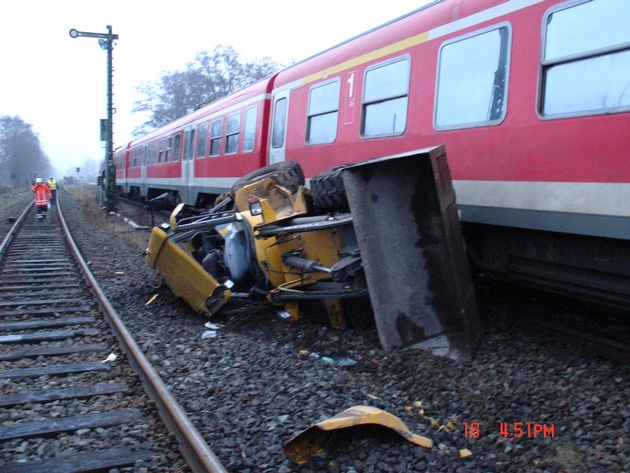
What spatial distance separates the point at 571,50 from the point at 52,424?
457 cm

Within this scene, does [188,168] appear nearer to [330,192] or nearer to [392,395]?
[330,192]

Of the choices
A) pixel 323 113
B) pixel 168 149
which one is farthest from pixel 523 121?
pixel 168 149

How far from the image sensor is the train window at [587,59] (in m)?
4.02

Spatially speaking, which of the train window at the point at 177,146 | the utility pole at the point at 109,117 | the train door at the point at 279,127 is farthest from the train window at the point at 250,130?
the utility pole at the point at 109,117

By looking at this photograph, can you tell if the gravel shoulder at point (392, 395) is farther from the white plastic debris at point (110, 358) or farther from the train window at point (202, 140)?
the train window at point (202, 140)

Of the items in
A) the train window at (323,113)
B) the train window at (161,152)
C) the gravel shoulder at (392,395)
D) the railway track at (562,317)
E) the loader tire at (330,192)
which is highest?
the train window at (323,113)

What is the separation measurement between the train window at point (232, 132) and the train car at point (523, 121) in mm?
Answer: 4876

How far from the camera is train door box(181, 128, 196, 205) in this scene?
1433 centimetres

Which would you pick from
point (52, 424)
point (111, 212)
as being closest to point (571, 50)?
point (52, 424)

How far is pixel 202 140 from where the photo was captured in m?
13.6

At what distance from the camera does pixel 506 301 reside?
6.29 m

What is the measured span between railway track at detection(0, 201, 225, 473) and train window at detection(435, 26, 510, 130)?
3.54 m
